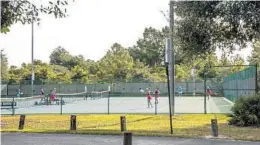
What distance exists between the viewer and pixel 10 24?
4.78 m

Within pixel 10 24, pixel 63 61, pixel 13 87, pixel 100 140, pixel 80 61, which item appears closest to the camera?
pixel 10 24

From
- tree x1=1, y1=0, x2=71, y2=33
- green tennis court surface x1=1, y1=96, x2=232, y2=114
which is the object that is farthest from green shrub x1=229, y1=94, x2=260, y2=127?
tree x1=1, y1=0, x2=71, y2=33

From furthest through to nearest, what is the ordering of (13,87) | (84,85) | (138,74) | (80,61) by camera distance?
1. (80,61)
2. (138,74)
3. (84,85)
4. (13,87)

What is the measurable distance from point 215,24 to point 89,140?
20.6 ft

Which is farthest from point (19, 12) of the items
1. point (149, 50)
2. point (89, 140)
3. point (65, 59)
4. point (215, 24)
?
point (65, 59)

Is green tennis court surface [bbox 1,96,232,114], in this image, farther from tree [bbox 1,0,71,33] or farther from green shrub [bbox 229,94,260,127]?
tree [bbox 1,0,71,33]

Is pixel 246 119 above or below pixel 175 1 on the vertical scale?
below

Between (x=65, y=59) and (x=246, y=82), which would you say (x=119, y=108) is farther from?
(x=65, y=59)

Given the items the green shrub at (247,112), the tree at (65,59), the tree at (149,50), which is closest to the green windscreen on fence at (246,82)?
the green shrub at (247,112)

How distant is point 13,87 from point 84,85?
28.1ft

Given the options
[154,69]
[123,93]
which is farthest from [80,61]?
[123,93]

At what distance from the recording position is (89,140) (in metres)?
13.1

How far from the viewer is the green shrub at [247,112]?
55.6 feet

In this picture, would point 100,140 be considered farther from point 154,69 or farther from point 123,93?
point 154,69
